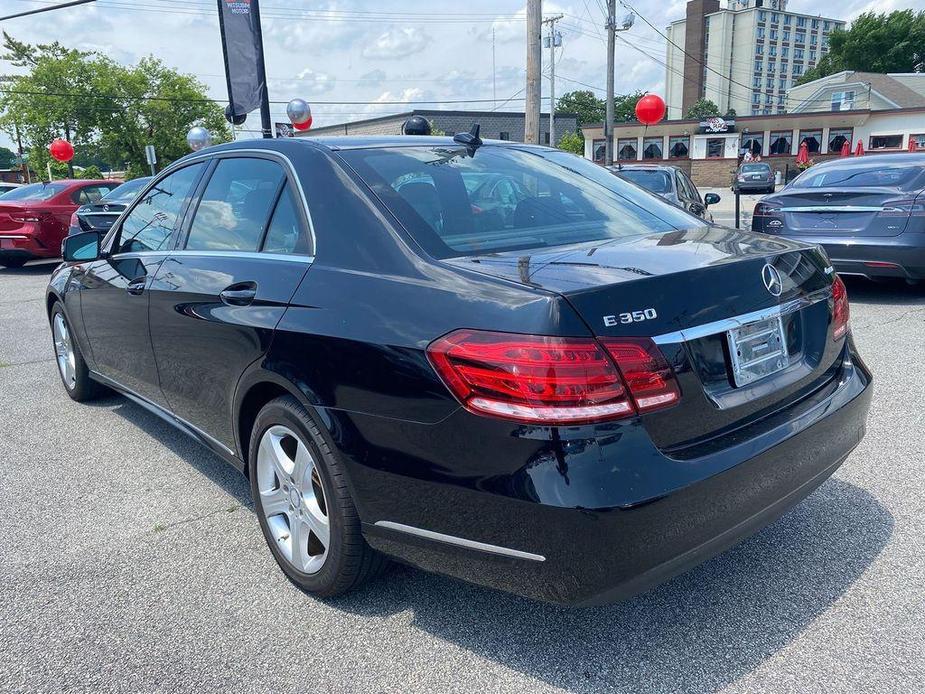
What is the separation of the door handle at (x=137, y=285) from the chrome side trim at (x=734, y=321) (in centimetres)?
256

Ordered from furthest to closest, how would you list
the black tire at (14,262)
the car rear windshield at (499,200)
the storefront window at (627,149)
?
the storefront window at (627,149) < the black tire at (14,262) < the car rear windshield at (499,200)

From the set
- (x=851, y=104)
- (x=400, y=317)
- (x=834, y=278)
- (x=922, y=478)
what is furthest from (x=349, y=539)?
(x=851, y=104)

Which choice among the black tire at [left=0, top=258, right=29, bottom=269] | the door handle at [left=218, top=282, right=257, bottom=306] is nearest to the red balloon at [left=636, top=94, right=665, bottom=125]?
the black tire at [left=0, top=258, right=29, bottom=269]

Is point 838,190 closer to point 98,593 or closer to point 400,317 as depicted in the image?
point 400,317

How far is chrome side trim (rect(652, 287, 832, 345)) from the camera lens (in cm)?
195

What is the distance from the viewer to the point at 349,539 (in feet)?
7.69

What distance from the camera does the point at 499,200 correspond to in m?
2.79

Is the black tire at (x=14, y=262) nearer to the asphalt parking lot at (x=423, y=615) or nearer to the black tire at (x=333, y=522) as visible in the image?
the asphalt parking lot at (x=423, y=615)

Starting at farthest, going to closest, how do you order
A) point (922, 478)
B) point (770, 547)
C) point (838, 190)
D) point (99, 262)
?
point (838, 190)
point (99, 262)
point (922, 478)
point (770, 547)

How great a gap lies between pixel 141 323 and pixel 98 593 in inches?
52.2

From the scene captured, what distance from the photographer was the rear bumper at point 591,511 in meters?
1.83

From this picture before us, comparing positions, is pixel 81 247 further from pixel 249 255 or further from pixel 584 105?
pixel 584 105

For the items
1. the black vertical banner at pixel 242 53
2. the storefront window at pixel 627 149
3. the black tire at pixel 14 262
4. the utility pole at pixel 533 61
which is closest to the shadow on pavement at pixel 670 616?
the black vertical banner at pixel 242 53

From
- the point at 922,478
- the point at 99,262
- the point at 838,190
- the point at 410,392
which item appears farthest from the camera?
the point at 838,190
